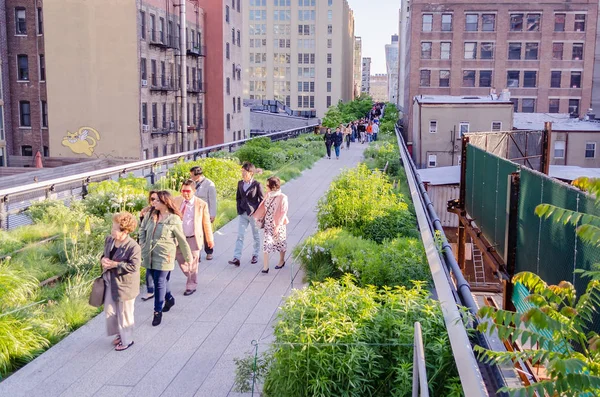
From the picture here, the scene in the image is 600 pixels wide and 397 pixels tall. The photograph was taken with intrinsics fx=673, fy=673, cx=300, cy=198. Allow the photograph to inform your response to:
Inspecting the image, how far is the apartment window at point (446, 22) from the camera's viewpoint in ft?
270

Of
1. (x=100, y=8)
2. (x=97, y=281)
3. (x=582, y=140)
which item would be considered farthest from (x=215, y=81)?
(x=97, y=281)

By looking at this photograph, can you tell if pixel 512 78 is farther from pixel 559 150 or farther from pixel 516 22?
pixel 559 150

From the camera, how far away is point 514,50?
8250cm

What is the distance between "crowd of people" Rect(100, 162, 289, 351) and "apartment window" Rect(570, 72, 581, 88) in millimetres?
78732

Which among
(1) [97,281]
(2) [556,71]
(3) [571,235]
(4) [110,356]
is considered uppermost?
(2) [556,71]

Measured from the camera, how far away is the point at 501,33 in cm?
8212

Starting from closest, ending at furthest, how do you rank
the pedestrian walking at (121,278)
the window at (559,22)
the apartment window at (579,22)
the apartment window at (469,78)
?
the pedestrian walking at (121,278), the apartment window at (579,22), the window at (559,22), the apartment window at (469,78)

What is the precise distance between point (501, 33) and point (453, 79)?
26.9ft

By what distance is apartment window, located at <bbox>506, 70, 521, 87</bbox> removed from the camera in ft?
271

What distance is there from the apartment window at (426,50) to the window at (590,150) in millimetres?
33746

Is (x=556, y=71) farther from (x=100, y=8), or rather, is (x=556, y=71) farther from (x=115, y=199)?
(x=115, y=199)

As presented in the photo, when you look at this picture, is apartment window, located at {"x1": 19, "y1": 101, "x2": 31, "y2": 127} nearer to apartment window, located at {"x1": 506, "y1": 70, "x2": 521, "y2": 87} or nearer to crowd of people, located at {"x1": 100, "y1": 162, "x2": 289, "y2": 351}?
crowd of people, located at {"x1": 100, "y1": 162, "x2": 289, "y2": 351}

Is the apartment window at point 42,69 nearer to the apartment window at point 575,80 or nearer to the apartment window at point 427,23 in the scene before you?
the apartment window at point 427,23

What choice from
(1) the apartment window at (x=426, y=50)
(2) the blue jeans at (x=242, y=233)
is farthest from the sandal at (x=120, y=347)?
(1) the apartment window at (x=426, y=50)
